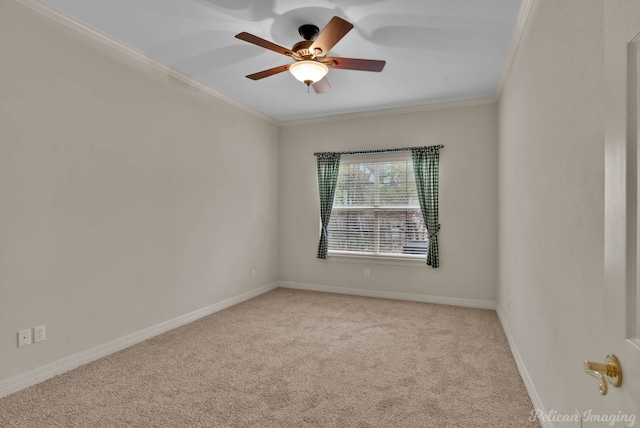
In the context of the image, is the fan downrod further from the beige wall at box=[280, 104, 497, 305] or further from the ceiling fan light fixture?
the beige wall at box=[280, 104, 497, 305]

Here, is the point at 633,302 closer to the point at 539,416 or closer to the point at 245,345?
the point at 539,416

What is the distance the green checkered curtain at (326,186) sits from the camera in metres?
5.07

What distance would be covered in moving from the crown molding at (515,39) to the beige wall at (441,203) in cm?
79

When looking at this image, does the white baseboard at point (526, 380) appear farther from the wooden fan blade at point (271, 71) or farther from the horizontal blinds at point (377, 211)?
the wooden fan blade at point (271, 71)

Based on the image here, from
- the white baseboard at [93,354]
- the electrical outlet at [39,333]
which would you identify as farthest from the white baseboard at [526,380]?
the electrical outlet at [39,333]

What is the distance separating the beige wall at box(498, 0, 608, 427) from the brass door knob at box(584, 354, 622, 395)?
0.92ft

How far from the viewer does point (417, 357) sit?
2.88m

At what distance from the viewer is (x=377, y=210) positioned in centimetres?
492

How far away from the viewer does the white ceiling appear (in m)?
2.43

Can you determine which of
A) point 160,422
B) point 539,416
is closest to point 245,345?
point 160,422

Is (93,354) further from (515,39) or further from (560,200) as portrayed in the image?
(515,39)

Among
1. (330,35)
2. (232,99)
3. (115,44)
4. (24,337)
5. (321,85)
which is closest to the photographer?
(330,35)

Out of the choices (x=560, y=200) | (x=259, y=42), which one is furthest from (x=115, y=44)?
(x=560, y=200)

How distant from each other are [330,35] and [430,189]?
2819mm
